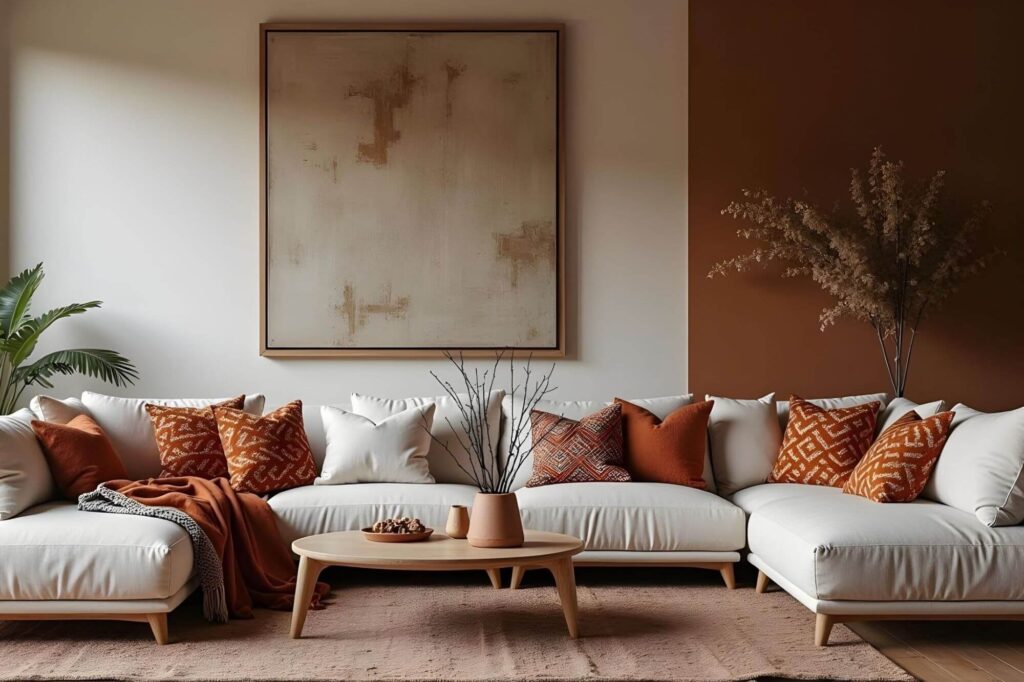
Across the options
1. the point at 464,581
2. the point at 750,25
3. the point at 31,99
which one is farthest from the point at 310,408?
the point at 750,25

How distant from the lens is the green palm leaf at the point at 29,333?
529 cm

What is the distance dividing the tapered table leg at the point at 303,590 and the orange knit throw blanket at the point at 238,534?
0.38 m

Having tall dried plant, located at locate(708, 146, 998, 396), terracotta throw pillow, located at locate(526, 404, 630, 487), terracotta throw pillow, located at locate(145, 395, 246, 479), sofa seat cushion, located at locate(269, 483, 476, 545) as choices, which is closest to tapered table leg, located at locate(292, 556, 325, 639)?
sofa seat cushion, located at locate(269, 483, 476, 545)

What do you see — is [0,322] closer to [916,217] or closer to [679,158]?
[679,158]

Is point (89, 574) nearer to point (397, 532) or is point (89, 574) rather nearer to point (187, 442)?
point (397, 532)

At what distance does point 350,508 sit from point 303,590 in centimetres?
86

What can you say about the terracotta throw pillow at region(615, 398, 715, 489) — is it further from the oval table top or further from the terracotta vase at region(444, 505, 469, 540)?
the terracotta vase at region(444, 505, 469, 540)

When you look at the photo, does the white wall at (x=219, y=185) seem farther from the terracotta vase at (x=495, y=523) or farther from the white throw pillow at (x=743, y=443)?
the terracotta vase at (x=495, y=523)

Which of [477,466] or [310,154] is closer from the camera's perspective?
→ [477,466]

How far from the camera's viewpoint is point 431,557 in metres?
3.42

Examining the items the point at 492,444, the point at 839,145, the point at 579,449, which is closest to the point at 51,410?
the point at 492,444

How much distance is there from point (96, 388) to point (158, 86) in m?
1.75

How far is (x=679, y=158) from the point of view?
5.89m

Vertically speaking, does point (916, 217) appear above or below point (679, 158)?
below
